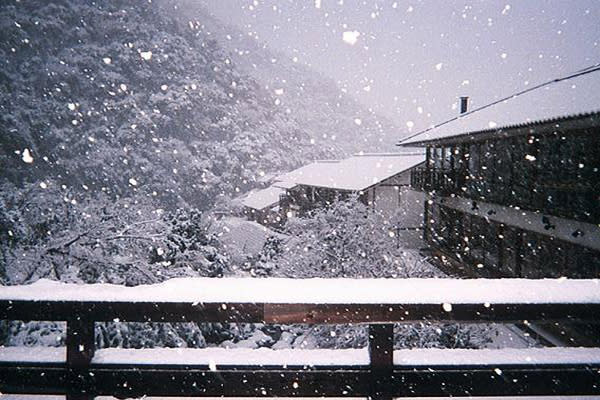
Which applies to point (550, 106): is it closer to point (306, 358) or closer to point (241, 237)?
point (306, 358)

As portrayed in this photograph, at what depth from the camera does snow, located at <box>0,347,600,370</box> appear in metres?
2.22

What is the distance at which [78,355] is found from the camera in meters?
2.19

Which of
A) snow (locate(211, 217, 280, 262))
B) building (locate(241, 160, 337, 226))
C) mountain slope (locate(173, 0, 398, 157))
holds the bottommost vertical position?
snow (locate(211, 217, 280, 262))

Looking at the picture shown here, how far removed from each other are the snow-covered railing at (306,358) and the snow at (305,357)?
0.03 feet

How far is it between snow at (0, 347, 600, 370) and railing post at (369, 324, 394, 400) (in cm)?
8

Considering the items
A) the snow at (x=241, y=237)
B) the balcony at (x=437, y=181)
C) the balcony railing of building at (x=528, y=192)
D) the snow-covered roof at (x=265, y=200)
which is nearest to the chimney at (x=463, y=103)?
the balcony at (x=437, y=181)

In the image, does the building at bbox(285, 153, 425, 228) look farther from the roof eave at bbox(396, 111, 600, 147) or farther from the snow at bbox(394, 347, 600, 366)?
the snow at bbox(394, 347, 600, 366)

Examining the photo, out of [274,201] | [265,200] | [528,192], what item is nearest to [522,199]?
[528,192]

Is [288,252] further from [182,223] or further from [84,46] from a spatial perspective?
[84,46]

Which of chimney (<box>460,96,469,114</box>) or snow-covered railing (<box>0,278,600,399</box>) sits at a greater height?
chimney (<box>460,96,469,114</box>)

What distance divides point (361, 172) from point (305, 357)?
25797mm

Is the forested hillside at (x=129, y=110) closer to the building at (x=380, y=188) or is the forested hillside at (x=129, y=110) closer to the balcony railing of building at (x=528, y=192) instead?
the building at (x=380, y=188)

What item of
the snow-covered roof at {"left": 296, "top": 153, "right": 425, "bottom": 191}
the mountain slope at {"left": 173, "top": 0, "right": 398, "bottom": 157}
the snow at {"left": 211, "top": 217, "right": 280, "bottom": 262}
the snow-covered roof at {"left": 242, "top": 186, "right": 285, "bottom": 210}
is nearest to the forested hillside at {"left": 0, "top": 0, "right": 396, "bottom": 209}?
the snow-covered roof at {"left": 242, "top": 186, "right": 285, "bottom": 210}

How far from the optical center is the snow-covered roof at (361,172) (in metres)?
24.6
